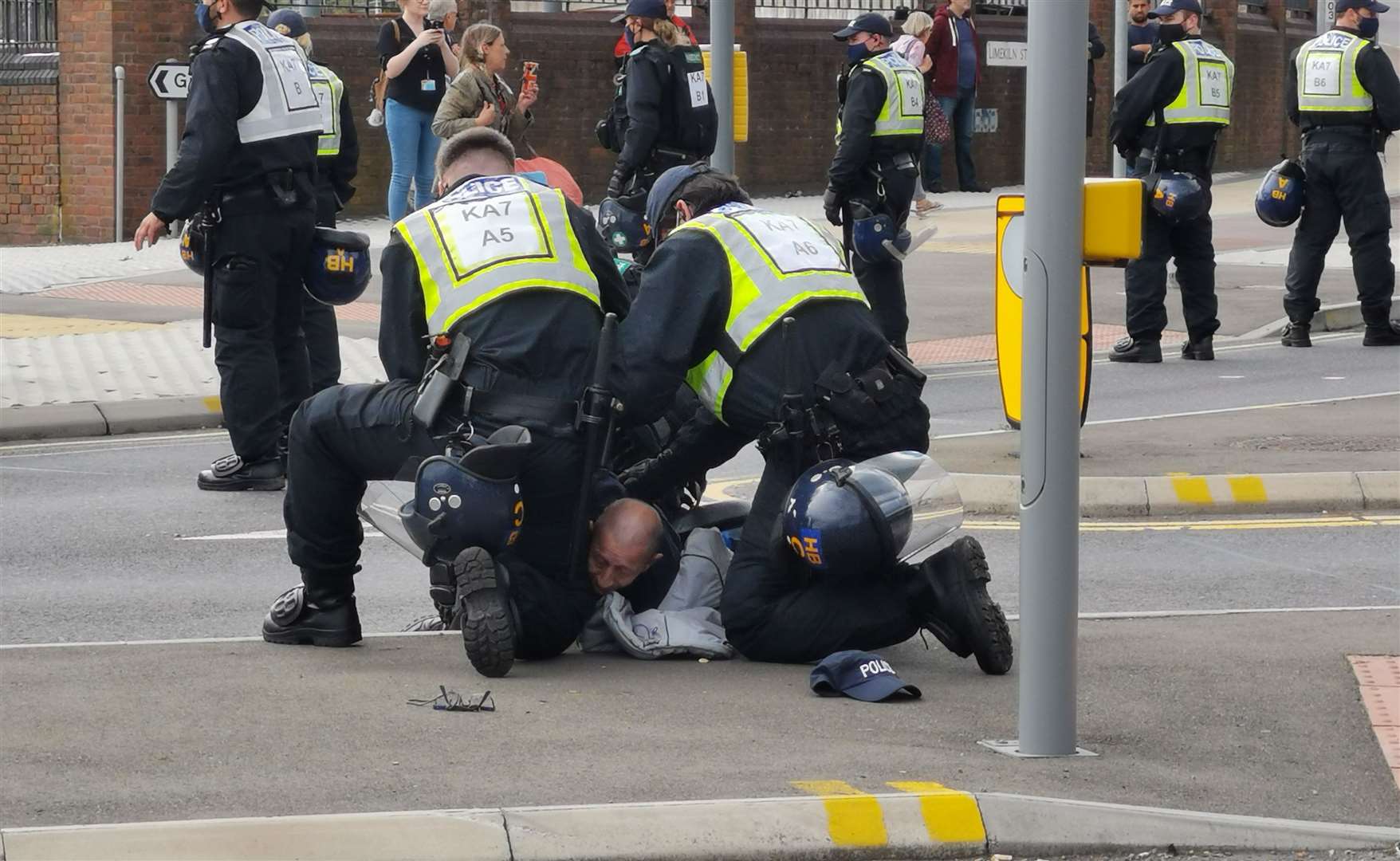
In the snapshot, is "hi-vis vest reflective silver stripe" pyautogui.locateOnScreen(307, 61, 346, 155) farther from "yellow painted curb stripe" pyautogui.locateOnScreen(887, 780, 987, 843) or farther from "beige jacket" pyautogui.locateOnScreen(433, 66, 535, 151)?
"yellow painted curb stripe" pyautogui.locateOnScreen(887, 780, 987, 843)

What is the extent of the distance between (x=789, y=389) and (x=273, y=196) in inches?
152

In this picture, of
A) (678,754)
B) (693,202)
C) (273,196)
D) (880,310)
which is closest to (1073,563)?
(678,754)

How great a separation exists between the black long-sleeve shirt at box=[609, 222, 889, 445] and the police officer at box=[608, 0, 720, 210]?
284 inches

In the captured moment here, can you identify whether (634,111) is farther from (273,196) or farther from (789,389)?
(789,389)

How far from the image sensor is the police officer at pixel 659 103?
1356 centimetres

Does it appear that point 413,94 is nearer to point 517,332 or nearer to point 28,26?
point 28,26

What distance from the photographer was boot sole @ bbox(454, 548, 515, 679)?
→ 596 centimetres

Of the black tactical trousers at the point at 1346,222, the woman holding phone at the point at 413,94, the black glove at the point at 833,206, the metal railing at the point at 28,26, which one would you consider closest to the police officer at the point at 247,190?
the black glove at the point at 833,206

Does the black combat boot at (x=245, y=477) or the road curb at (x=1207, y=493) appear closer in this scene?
the road curb at (x=1207, y=493)

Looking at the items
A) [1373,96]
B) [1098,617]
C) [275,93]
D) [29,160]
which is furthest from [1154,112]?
[29,160]

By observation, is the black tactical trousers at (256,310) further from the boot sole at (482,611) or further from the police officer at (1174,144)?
the police officer at (1174,144)

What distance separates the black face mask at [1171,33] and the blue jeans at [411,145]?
6345mm

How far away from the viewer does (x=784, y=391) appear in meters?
6.30

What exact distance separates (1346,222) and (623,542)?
30.9 feet
